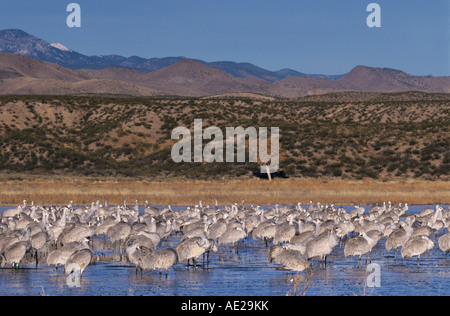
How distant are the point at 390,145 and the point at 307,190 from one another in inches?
1410

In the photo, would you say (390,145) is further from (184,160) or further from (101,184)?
(101,184)

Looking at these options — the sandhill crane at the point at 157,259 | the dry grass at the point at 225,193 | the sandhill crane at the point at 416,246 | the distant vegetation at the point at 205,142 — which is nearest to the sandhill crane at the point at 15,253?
the sandhill crane at the point at 157,259

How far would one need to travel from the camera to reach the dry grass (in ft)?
154

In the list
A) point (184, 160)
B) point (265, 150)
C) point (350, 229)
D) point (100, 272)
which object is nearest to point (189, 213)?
point (350, 229)

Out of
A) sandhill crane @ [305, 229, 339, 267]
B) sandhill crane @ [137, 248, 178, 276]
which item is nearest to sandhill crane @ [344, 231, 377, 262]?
sandhill crane @ [305, 229, 339, 267]

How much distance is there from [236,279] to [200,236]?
298cm

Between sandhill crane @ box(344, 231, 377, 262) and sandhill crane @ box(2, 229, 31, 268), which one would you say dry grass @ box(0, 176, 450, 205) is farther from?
sandhill crane @ box(2, 229, 31, 268)

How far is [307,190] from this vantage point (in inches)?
2009

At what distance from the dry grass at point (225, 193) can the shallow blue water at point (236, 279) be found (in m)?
22.9

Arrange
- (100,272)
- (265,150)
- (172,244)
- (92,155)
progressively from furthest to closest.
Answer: (92,155) → (265,150) → (172,244) → (100,272)

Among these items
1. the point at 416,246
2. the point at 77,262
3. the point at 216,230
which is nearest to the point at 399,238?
the point at 416,246

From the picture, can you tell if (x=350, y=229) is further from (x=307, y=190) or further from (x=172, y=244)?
(x=307, y=190)

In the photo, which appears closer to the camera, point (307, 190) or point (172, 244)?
point (172, 244)
